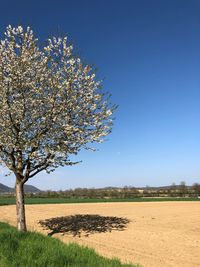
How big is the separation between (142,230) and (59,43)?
17.3 metres

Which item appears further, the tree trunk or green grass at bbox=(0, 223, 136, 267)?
the tree trunk

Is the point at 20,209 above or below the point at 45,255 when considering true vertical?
above

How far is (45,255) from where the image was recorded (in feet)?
51.1

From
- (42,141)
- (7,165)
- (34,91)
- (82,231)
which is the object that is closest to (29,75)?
(34,91)

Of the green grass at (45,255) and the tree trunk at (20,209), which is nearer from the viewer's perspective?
the green grass at (45,255)

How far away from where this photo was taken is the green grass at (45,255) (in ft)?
47.5

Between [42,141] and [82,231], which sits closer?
[42,141]

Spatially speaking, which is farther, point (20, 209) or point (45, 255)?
point (20, 209)

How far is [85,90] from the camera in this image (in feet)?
88.1

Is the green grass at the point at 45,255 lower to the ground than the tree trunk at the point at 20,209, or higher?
lower

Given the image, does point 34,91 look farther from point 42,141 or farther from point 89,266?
point 89,266

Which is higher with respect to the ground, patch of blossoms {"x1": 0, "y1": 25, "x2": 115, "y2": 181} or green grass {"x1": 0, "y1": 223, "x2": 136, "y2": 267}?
patch of blossoms {"x1": 0, "y1": 25, "x2": 115, "y2": 181}

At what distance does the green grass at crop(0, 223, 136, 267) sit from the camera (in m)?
14.5

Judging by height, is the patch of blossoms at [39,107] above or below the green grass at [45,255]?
above
